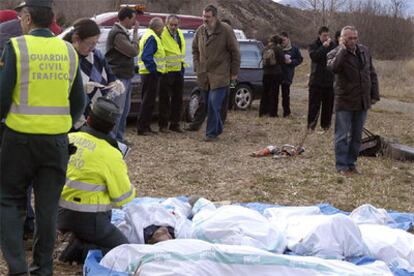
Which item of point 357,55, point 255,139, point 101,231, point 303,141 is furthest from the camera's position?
point 255,139

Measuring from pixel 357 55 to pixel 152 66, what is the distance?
3476mm

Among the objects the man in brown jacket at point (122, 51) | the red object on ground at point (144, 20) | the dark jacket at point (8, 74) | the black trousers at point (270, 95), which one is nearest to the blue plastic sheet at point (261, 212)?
the dark jacket at point (8, 74)

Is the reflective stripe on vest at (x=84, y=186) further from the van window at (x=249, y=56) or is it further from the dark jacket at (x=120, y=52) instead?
the van window at (x=249, y=56)

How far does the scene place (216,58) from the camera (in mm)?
10406

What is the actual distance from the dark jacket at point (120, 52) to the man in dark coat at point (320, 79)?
156 inches

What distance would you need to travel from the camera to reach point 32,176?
4.33 metres

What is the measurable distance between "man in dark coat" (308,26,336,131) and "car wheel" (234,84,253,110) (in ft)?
9.31

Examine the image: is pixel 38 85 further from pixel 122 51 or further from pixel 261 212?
pixel 122 51

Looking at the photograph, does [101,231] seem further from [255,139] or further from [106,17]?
[106,17]

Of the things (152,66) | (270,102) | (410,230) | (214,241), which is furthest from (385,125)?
(214,241)

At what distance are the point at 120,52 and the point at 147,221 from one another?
13.1 feet

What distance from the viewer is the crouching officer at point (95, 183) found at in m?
4.79

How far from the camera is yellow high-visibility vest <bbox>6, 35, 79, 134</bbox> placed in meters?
4.14

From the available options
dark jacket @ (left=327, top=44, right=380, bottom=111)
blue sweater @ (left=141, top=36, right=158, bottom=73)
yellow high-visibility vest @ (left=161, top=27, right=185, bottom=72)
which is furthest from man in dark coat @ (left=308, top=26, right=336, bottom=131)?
dark jacket @ (left=327, top=44, right=380, bottom=111)
